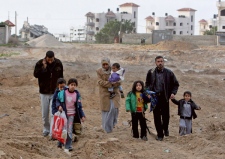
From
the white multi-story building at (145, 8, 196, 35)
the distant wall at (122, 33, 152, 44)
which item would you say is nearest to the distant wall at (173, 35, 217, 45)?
the distant wall at (122, 33, 152, 44)

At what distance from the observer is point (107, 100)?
12070mm

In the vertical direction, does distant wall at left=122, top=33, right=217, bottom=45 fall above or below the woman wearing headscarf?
above

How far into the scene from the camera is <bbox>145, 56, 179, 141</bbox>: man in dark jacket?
11367 mm

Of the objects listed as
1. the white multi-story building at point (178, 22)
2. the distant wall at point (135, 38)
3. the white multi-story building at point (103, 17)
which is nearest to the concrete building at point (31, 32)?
the white multi-story building at point (103, 17)

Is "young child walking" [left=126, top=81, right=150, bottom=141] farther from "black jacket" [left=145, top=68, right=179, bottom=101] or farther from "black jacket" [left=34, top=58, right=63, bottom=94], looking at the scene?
"black jacket" [left=34, top=58, right=63, bottom=94]

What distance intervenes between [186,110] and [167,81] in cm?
107

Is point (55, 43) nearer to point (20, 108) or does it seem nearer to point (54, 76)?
point (20, 108)

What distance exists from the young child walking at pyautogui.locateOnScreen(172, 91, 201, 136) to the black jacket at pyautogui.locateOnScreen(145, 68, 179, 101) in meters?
0.64

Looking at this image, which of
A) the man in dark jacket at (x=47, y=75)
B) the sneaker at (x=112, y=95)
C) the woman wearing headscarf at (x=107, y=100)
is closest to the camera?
the man in dark jacket at (x=47, y=75)

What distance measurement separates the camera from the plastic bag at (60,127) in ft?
31.9

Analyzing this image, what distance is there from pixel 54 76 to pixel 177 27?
381ft

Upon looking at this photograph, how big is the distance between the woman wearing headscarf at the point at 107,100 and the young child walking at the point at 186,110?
4.03 ft

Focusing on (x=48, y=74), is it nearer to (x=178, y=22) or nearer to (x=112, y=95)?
(x=112, y=95)

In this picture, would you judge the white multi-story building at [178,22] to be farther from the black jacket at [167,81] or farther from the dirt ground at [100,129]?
the black jacket at [167,81]
